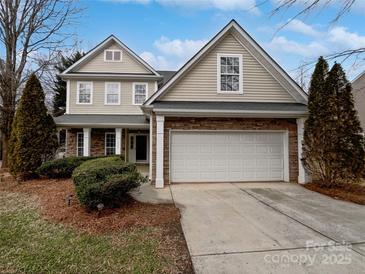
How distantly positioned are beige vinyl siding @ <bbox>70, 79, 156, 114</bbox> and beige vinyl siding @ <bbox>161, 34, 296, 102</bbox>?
21.2 feet

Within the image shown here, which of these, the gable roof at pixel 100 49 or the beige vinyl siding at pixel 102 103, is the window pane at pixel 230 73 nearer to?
the gable roof at pixel 100 49

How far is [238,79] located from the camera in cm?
1015

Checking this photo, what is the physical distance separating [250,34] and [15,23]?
13450 millimetres

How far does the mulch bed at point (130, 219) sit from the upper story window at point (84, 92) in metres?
9.21

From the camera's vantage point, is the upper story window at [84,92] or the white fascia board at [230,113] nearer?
the white fascia board at [230,113]

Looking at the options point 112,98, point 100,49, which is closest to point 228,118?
point 112,98

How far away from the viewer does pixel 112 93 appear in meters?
A: 15.5

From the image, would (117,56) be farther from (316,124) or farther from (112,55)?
(316,124)

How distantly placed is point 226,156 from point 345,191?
430cm

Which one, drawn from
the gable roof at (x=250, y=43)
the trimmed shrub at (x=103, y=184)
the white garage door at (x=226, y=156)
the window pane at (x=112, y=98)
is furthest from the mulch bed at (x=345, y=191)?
the window pane at (x=112, y=98)

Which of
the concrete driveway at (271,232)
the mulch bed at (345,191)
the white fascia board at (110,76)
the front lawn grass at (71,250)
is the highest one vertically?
the white fascia board at (110,76)

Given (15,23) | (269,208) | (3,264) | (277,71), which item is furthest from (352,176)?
(15,23)

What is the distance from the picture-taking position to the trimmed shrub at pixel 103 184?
542cm

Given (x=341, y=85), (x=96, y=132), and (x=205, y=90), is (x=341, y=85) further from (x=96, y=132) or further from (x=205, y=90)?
(x=96, y=132)
